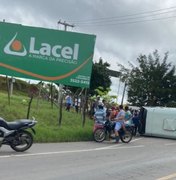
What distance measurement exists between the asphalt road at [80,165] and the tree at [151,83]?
32.9 m

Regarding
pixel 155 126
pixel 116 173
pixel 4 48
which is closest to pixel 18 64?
pixel 4 48

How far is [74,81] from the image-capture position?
951 inches

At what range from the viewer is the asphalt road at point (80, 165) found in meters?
10.7

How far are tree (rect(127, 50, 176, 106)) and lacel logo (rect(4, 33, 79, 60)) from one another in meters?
25.8

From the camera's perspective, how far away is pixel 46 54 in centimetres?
2392

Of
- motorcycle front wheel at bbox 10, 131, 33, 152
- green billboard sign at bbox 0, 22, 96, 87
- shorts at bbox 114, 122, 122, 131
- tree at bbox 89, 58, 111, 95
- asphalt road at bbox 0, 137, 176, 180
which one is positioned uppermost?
tree at bbox 89, 58, 111, 95

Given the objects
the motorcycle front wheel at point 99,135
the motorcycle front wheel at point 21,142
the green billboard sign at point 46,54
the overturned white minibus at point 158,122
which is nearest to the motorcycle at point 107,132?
the motorcycle front wheel at point 99,135

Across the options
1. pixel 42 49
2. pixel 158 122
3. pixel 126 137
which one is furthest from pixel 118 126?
pixel 158 122

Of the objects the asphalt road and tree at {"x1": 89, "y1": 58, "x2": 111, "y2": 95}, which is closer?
the asphalt road

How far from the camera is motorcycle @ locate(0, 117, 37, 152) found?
46.8ft

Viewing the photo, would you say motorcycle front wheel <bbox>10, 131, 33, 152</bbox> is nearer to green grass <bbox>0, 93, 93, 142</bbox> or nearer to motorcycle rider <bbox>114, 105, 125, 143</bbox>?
green grass <bbox>0, 93, 93, 142</bbox>

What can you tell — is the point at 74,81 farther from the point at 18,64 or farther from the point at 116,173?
the point at 116,173

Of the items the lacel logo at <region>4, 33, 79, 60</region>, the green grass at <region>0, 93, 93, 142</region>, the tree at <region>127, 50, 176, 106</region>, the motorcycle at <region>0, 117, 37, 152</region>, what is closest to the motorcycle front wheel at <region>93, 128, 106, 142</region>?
the green grass at <region>0, 93, 93, 142</region>

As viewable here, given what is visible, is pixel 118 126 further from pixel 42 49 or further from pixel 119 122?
pixel 42 49
